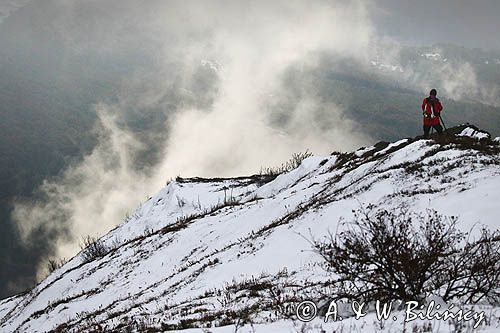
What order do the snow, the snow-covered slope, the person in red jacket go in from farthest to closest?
the snow
the person in red jacket
the snow-covered slope

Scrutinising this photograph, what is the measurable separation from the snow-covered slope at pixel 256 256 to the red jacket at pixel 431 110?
2250 mm

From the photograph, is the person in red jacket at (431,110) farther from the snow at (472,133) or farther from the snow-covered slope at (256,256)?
the snow at (472,133)

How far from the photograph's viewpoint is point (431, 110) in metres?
26.1

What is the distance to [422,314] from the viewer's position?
20.3 feet

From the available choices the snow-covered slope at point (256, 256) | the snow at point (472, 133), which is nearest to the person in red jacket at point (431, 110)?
the snow-covered slope at point (256, 256)

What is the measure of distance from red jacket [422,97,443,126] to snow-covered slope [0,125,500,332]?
2.25 metres

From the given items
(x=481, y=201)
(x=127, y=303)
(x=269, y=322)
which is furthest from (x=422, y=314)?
(x=127, y=303)

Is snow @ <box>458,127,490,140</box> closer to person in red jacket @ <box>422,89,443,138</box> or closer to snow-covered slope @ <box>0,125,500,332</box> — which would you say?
snow-covered slope @ <box>0,125,500,332</box>

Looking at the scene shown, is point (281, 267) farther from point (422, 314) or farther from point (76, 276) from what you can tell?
point (76, 276)

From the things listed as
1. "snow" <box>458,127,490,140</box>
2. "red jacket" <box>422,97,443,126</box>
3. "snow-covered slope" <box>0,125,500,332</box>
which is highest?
"snow" <box>458,127,490,140</box>

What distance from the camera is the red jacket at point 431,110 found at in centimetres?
2562

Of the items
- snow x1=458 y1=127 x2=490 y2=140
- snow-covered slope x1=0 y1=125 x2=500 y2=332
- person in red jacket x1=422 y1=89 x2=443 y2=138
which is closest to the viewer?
snow-covered slope x1=0 y1=125 x2=500 y2=332

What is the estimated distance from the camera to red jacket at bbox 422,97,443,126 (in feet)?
84.0

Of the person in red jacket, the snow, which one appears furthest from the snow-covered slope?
the person in red jacket
